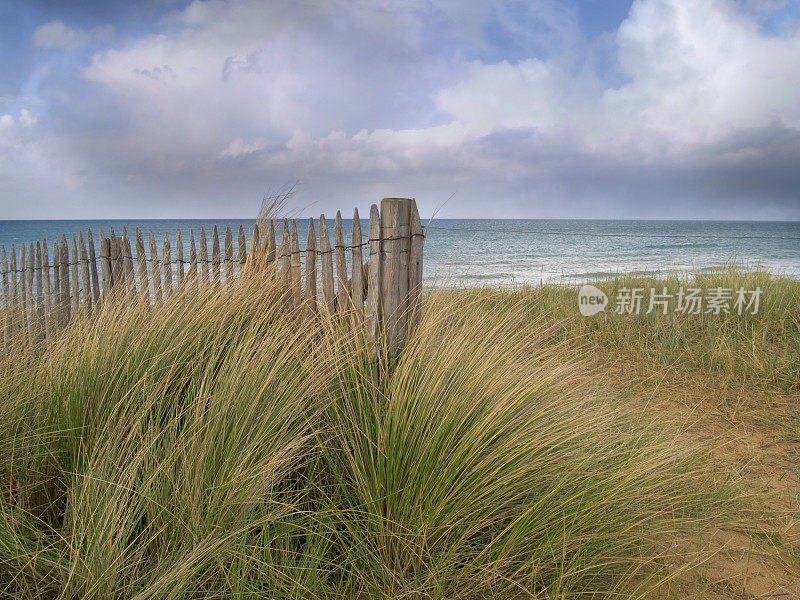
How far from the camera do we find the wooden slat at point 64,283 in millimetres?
6453

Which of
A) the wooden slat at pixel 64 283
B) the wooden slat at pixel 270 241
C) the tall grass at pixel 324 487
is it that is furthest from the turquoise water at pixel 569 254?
the wooden slat at pixel 64 283

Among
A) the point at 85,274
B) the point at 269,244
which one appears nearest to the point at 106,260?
the point at 85,274

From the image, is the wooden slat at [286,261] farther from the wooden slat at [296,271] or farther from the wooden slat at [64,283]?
the wooden slat at [64,283]

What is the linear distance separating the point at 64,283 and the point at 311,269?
448 centimetres

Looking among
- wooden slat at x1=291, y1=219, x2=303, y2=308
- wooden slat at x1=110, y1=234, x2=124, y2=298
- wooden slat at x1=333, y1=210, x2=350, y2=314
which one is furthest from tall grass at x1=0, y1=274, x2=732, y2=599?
wooden slat at x1=110, y1=234, x2=124, y2=298

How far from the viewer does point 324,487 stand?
7.73ft

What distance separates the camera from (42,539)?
6.48 ft

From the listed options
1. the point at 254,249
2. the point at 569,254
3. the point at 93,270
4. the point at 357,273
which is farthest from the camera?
the point at 569,254

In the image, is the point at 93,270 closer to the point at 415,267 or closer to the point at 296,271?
the point at 296,271

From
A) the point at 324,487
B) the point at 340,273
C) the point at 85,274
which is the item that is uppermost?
the point at 340,273

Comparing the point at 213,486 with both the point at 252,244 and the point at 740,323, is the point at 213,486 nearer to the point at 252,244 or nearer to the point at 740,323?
the point at 252,244

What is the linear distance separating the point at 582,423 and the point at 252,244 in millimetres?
2942

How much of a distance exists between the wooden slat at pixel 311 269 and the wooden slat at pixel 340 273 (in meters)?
0.19

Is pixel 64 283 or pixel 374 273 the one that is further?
pixel 64 283
